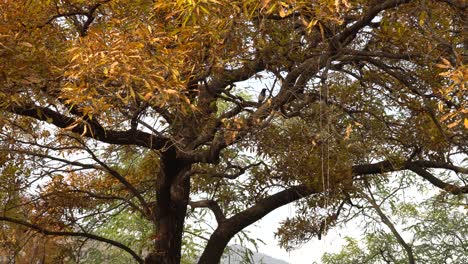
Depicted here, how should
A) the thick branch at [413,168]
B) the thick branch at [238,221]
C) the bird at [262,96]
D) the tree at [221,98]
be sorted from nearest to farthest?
the tree at [221,98]
the bird at [262,96]
the thick branch at [413,168]
the thick branch at [238,221]

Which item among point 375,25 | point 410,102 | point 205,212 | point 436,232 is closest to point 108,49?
point 375,25

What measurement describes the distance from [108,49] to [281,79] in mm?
2443

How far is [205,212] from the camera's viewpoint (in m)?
10.8

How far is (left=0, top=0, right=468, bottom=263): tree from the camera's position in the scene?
3.48 metres

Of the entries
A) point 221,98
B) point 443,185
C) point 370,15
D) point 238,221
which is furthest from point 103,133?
point 443,185

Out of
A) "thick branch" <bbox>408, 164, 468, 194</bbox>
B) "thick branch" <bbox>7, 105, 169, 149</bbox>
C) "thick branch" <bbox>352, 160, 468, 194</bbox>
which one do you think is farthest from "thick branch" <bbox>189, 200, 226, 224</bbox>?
"thick branch" <bbox>408, 164, 468, 194</bbox>

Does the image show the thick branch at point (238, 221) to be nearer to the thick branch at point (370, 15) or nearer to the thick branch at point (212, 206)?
the thick branch at point (212, 206)

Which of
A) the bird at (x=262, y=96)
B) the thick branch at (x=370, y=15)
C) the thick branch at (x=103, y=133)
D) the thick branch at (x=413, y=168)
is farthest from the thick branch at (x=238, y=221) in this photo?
the thick branch at (x=370, y=15)

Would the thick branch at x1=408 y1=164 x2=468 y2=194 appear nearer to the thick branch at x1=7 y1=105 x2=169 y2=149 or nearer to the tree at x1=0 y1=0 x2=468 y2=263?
the tree at x1=0 y1=0 x2=468 y2=263

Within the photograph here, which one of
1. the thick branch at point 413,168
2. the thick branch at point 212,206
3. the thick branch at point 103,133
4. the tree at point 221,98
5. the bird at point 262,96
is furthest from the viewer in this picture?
the thick branch at point 212,206

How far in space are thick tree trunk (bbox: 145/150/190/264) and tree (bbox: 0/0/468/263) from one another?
0.02 m

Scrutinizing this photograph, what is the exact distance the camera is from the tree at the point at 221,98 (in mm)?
3482

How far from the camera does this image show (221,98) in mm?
6777

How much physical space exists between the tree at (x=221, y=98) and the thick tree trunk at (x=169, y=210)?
2cm
